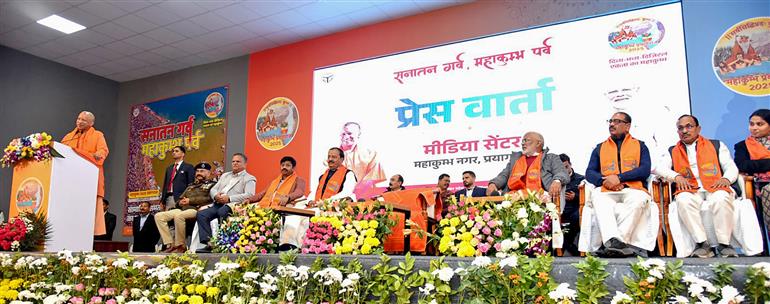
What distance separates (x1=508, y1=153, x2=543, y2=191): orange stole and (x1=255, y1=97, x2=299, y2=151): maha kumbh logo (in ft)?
12.8

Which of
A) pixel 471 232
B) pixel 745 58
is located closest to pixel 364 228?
pixel 471 232

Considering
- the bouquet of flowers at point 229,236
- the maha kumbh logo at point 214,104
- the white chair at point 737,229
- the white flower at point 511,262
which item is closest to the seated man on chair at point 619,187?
the white chair at point 737,229

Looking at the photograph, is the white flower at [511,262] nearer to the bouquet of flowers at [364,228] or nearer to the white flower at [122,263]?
the bouquet of flowers at [364,228]

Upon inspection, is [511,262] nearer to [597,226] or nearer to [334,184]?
[597,226]

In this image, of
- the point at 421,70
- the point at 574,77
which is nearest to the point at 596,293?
the point at 574,77

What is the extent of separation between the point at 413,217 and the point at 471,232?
2.78 feet

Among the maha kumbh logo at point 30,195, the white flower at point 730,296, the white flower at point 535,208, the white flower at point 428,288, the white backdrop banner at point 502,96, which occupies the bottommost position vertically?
the white flower at point 428,288

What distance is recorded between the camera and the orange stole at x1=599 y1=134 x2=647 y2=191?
4.19 meters

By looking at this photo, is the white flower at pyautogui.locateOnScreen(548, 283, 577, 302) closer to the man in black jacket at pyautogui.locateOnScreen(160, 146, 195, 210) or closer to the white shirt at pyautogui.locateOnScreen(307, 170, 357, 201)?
the white shirt at pyautogui.locateOnScreen(307, 170, 357, 201)

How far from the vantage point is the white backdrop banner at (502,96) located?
546 cm

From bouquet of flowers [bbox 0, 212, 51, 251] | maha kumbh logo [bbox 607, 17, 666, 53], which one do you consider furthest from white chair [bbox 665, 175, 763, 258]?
bouquet of flowers [bbox 0, 212, 51, 251]

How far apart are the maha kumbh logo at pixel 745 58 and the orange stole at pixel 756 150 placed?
49.5 inches

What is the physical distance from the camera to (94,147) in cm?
579

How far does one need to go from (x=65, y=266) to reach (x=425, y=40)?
467 cm
